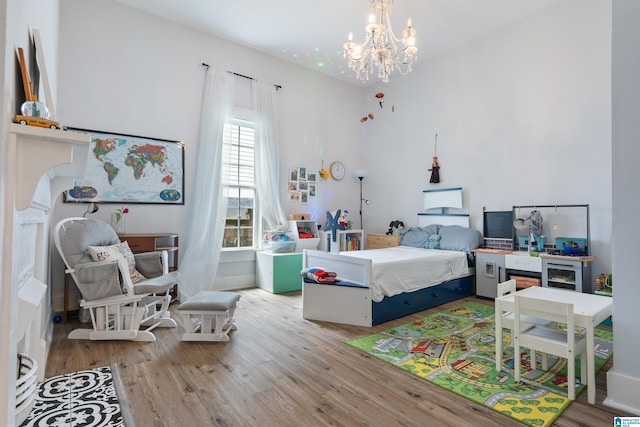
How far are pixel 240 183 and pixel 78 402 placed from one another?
345cm

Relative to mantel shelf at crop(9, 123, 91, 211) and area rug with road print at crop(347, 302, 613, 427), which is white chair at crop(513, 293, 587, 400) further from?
mantel shelf at crop(9, 123, 91, 211)

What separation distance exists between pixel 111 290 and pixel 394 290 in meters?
2.64

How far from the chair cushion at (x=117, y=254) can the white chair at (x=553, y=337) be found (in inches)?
127

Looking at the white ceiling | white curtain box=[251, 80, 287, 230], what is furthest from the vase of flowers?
the white ceiling

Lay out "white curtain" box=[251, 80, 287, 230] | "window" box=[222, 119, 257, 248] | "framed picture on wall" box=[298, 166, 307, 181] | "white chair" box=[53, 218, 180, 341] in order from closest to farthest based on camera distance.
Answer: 1. "white chair" box=[53, 218, 180, 341]
2. "window" box=[222, 119, 257, 248]
3. "white curtain" box=[251, 80, 287, 230]
4. "framed picture on wall" box=[298, 166, 307, 181]

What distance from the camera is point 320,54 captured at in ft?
17.0

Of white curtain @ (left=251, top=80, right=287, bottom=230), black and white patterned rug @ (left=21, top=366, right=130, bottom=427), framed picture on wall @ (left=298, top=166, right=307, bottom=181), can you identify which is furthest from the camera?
framed picture on wall @ (left=298, top=166, right=307, bottom=181)

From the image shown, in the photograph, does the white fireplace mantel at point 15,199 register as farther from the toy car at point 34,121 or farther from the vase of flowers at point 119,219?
the vase of flowers at point 119,219

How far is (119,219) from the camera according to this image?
3727mm

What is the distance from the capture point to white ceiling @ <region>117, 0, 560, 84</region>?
3.95 m

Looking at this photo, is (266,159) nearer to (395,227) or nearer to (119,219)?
(119,219)

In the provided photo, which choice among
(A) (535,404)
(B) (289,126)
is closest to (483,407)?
(A) (535,404)

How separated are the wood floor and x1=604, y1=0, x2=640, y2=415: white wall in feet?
0.66

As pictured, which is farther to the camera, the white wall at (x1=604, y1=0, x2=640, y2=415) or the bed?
the bed
